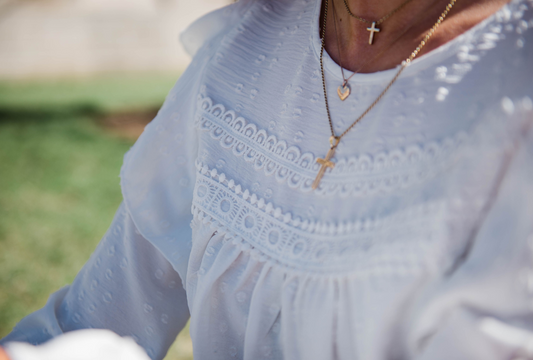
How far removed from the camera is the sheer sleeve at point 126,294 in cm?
126

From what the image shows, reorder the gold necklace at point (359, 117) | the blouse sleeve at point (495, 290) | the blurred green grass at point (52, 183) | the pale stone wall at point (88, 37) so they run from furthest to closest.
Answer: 1. the pale stone wall at point (88, 37)
2. the blurred green grass at point (52, 183)
3. the gold necklace at point (359, 117)
4. the blouse sleeve at point (495, 290)

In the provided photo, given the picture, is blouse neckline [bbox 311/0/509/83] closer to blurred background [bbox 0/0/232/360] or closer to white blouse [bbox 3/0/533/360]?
white blouse [bbox 3/0/533/360]

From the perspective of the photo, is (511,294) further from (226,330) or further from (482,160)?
(226,330)

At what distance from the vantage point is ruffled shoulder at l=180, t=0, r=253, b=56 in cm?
134

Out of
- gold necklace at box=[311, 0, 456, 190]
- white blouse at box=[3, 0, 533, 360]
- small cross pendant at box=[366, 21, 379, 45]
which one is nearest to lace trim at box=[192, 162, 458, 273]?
white blouse at box=[3, 0, 533, 360]

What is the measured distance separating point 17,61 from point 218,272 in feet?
32.7

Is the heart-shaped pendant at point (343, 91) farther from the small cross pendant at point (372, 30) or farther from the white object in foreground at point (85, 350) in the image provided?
the white object in foreground at point (85, 350)

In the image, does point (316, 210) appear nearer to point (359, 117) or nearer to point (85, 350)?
point (359, 117)

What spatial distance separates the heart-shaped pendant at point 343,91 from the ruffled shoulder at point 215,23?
479 mm

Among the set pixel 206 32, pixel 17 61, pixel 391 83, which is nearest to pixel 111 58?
pixel 17 61

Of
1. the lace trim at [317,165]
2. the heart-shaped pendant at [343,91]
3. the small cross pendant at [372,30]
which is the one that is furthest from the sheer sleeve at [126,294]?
the small cross pendant at [372,30]

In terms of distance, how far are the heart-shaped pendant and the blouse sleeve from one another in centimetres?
38

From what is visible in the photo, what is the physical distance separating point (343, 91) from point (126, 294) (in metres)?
0.85

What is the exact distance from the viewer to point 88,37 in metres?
10.3
